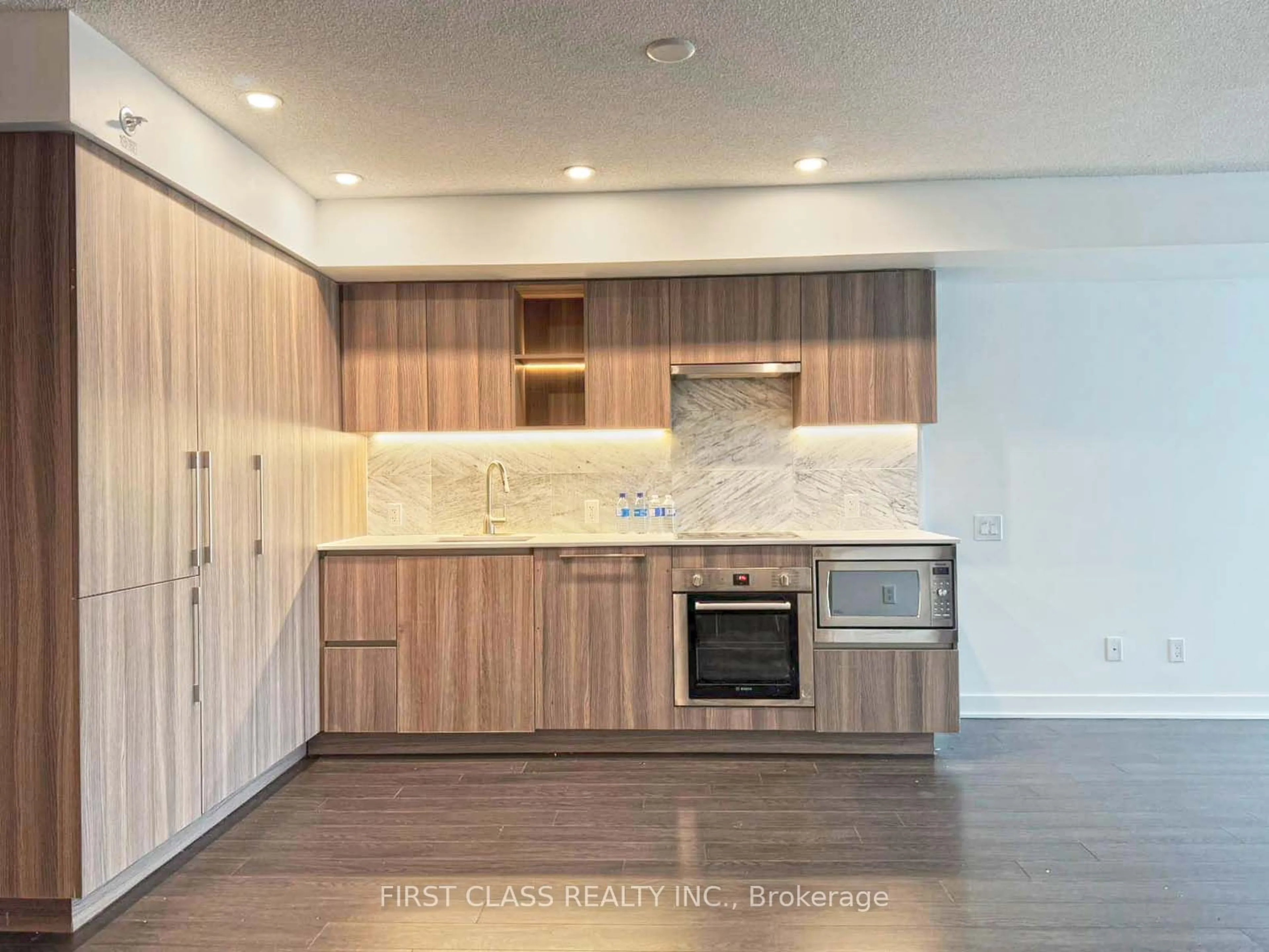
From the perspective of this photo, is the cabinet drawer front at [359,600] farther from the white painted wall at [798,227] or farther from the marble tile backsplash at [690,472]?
the white painted wall at [798,227]

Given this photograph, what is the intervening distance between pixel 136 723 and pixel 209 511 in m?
0.74

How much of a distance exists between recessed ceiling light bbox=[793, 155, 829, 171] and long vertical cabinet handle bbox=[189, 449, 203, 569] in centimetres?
263

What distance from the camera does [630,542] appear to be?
385 cm

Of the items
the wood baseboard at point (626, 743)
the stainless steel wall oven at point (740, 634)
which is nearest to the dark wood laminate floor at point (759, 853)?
the wood baseboard at point (626, 743)

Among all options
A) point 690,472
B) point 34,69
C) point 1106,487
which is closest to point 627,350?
point 690,472

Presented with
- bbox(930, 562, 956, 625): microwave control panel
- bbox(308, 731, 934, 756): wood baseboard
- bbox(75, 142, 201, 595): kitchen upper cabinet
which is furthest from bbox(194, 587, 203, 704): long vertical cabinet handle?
bbox(930, 562, 956, 625): microwave control panel

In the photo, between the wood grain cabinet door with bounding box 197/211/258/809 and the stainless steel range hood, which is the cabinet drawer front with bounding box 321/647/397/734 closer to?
the wood grain cabinet door with bounding box 197/211/258/809

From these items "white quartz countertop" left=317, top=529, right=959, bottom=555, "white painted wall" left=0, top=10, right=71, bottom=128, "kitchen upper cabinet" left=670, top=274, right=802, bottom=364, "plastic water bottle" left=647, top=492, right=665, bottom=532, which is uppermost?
"white painted wall" left=0, top=10, right=71, bottom=128

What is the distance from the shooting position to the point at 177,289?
9.17 ft

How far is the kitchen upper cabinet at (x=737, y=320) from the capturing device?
4070mm

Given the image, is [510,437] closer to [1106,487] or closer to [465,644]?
[465,644]

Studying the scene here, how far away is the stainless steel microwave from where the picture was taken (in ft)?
12.4

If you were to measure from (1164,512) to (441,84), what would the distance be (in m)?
4.06

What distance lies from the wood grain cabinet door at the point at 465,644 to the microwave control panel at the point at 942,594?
184cm
